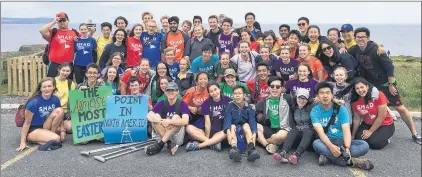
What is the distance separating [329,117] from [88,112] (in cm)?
441

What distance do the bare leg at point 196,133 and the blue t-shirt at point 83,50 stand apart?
11.7 ft

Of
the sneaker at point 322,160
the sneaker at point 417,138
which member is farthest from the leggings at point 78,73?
the sneaker at point 417,138

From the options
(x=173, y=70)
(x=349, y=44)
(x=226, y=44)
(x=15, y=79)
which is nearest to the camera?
(x=173, y=70)

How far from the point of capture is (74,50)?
376 inches

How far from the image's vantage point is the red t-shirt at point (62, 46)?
935 centimetres

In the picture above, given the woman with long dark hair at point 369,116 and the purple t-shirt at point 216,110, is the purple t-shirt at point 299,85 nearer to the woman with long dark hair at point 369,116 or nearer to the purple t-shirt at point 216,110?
the woman with long dark hair at point 369,116

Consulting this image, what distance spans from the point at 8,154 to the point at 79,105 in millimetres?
1474

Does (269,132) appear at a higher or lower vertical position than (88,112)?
lower

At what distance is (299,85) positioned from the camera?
299 inches

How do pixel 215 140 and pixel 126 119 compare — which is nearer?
pixel 215 140

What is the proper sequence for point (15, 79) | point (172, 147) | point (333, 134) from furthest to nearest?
point (15, 79)
point (172, 147)
point (333, 134)

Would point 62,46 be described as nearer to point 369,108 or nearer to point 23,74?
point 23,74

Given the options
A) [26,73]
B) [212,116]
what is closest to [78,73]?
[26,73]

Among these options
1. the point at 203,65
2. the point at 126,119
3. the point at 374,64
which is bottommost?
the point at 126,119
